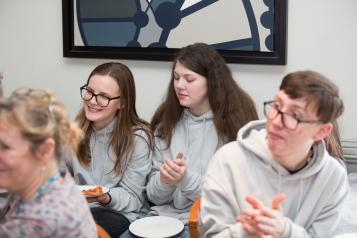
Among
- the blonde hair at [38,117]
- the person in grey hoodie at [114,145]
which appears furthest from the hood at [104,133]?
the blonde hair at [38,117]

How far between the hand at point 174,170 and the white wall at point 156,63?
34.1 inches

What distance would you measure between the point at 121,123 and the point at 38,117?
3.36 ft

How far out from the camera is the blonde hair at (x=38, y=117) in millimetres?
1170

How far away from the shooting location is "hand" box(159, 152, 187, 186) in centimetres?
197

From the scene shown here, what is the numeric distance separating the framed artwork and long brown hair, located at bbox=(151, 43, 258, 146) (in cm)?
42

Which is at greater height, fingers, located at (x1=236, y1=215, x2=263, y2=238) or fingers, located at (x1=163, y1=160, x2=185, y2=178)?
fingers, located at (x1=163, y1=160, x2=185, y2=178)

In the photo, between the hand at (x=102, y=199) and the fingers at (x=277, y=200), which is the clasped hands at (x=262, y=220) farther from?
the hand at (x=102, y=199)

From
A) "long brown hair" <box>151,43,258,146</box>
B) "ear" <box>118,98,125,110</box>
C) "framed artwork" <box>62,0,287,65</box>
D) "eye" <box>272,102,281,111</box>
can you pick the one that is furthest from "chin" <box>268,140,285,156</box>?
"framed artwork" <box>62,0,287,65</box>

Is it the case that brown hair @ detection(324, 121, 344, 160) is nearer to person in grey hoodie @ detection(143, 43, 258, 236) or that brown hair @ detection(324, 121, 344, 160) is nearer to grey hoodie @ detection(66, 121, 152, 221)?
person in grey hoodie @ detection(143, 43, 258, 236)

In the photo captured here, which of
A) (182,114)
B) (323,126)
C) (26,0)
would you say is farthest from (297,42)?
(26,0)

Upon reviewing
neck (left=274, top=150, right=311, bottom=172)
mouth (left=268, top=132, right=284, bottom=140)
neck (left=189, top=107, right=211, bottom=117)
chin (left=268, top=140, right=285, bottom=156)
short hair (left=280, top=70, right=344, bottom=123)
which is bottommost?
neck (left=274, top=150, right=311, bottom=172)

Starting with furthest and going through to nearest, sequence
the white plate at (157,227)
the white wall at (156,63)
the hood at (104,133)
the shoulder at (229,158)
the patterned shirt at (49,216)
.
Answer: the white wall at (156,63) → the hood at (104,133) → the white plate at (157,227) → the shoulder at (229,158) → the patterned shirt at (49,216)

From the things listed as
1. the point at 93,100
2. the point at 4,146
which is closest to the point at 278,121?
the point at 4,146

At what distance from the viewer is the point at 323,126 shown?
1.44 metres
